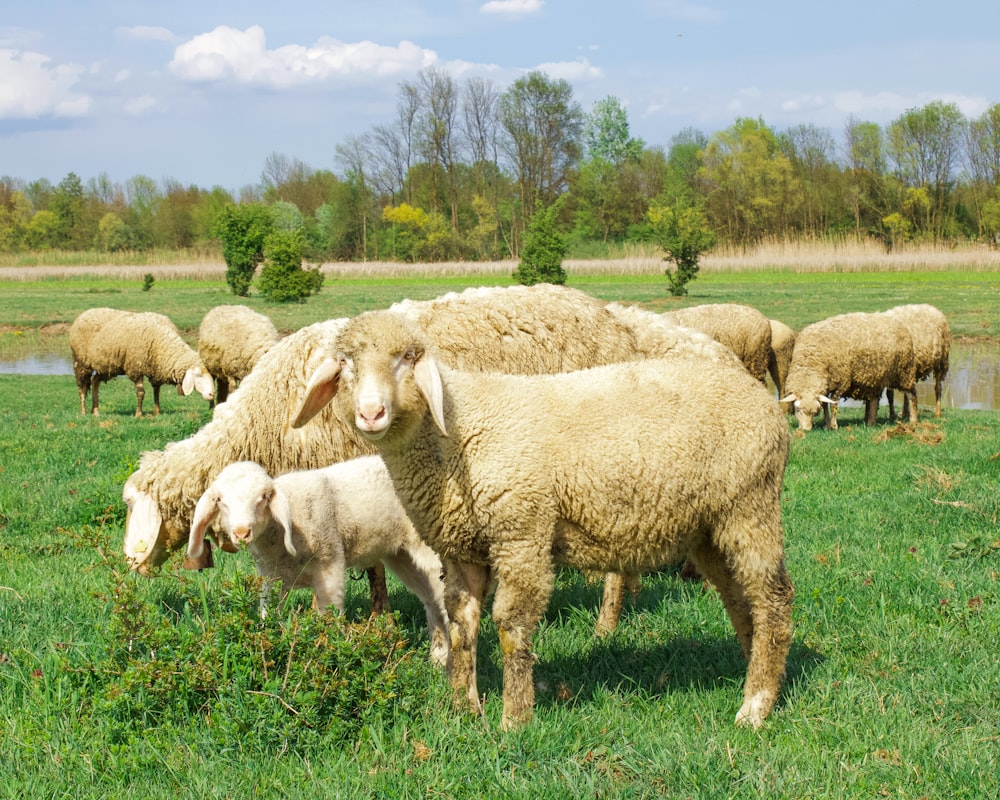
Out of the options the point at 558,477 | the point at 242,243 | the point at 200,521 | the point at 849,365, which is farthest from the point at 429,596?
the point at 242,243

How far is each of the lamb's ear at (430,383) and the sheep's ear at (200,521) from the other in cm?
152

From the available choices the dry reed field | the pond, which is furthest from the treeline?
the pond

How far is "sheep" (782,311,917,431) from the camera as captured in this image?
1616 cm

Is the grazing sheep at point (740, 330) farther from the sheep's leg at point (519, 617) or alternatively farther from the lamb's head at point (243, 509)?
the sheep's leg at point (519, 617)

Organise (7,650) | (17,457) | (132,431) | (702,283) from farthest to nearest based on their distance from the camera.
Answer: (702,283) < (132,431) < (17,457) < (7,650)

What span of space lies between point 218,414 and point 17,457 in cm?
554

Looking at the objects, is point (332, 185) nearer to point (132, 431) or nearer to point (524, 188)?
point (524, 188)

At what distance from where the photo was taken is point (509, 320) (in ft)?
19.7

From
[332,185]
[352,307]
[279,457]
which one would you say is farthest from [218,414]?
[332,185]

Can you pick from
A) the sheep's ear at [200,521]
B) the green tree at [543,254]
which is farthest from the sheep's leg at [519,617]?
the green tree at [543,254]

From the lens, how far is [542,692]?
4488 millimetres

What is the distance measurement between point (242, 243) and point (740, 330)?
30.3 meters

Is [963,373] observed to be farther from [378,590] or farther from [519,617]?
[519,617]

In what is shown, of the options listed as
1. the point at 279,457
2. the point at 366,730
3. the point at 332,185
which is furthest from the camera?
the point at 332,185
